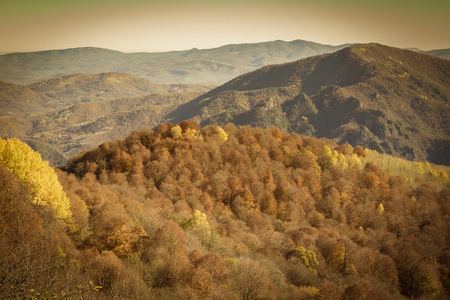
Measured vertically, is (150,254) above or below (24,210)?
below

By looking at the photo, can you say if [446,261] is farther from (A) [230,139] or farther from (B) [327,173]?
(A) [230,139]

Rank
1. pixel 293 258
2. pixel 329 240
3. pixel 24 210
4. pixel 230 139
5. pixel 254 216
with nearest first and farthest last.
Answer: pixel 24 210 → pixel 293 258 → pixel 329 240 → pixel 254 216 → pixel 230 139

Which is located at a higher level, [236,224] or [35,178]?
[35,178]

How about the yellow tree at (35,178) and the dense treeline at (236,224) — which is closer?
the dense treeline at (236,224)

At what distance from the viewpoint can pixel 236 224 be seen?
79.1 m

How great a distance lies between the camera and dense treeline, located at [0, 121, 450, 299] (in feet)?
118

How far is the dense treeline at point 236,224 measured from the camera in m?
36.1

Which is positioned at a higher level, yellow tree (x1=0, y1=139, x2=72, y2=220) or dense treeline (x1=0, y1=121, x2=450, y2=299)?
yellow tree (x1=0, y1=139, x2=72, y2=220)

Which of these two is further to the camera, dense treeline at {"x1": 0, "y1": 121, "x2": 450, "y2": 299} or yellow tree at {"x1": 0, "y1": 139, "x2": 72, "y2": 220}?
yellow tree at {"x1": 0, "y1": 139, "x2": 72, "y2": 220}

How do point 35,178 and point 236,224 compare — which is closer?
point 35,178

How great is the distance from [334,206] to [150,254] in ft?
256

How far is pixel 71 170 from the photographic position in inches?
4090

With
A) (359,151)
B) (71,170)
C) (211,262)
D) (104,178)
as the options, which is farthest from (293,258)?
(359,151)

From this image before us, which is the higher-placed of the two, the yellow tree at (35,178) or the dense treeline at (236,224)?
the yellow tree at (35,178)
